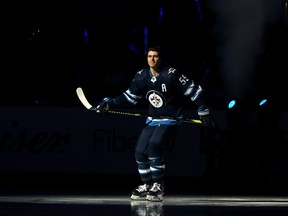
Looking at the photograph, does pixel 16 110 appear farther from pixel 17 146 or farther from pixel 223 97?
pixel 223 97

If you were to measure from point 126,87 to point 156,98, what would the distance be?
6569 millimetres

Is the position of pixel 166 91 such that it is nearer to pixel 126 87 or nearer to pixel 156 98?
pixel 156 98

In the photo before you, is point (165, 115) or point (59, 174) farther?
point (59, 174)

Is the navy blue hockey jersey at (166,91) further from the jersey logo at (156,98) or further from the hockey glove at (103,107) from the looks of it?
the hockey glove at (103,107)

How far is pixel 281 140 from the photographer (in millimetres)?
13828

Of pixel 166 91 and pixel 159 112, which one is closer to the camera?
pixel 166 91

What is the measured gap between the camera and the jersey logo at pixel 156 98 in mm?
9688

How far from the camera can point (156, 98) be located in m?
9.72

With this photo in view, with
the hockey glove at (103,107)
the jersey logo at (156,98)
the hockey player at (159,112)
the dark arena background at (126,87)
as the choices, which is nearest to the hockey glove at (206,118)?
the hockey player at (159,112)

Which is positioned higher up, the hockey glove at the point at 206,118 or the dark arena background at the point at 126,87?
the dark arena background at the point at 126,87

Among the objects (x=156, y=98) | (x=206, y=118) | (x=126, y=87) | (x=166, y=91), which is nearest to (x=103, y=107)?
(x=156, y=98)

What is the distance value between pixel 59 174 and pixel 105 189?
267cm

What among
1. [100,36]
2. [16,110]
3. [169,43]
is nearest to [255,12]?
[169,43]

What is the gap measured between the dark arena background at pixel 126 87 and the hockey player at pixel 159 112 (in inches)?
27.7
